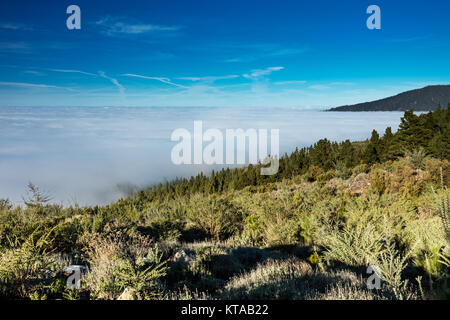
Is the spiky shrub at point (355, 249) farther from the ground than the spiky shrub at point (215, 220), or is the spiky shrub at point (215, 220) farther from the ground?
the spiky shrub at point (355, 249)

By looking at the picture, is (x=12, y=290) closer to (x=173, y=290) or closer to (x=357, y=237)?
Answer: (x=173, y=290)

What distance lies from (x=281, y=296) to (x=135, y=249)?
330cm

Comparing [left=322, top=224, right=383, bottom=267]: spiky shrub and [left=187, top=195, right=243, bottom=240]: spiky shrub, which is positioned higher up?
[left=322, top=224, right=383, bottom=267]: spiky shrub

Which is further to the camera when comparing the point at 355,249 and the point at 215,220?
the point at 215,220

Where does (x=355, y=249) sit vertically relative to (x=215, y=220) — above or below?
above

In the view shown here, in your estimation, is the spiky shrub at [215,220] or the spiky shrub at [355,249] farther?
the spiky shrub at [215,220]

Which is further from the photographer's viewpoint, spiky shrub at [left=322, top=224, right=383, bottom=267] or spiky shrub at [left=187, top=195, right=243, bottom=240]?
spiky shrub at [left=187, top=195, right=243, bottom=240]

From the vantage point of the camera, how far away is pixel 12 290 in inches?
149

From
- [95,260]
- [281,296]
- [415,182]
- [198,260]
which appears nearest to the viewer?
[281,296]
